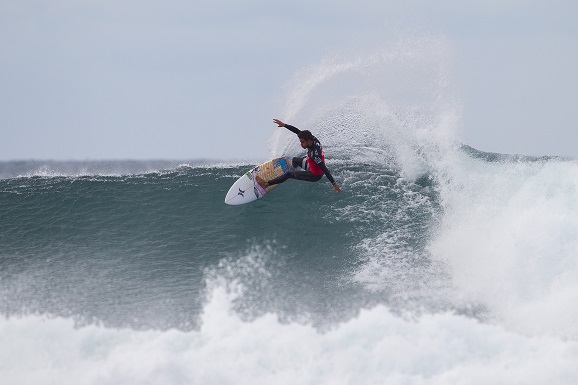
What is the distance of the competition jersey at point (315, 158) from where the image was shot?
1359 cm

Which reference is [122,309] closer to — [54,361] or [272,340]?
[54,361]

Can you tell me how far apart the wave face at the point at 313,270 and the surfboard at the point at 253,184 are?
0.23 meters

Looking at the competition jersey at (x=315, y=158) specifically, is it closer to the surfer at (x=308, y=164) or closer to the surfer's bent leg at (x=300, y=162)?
the surfer at (x=308, y=164)

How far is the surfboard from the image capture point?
14.8 metres

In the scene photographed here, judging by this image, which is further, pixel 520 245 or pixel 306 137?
pixel 306 137

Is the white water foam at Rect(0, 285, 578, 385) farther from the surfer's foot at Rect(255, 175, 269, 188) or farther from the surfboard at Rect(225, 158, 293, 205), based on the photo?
the surfer's foot at Rect(255, 175, 269, 188)

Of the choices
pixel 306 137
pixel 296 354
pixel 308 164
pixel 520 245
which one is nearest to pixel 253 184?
pixel 308 164

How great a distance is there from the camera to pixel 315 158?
13.8 m

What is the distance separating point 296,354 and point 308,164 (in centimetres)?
572

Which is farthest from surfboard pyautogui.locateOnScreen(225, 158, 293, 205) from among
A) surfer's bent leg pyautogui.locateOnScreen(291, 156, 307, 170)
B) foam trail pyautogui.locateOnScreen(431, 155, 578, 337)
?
foam trail pyautogui.locateOnScreen(431, 155, 578, 337)

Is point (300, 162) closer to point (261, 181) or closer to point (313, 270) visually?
point (261, 181)

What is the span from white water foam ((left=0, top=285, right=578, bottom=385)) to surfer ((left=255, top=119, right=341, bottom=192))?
441 centimetres

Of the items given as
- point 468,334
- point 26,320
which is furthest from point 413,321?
point 26,320

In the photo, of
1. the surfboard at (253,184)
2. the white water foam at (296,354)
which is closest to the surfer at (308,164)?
the surfboard at (253,184)
